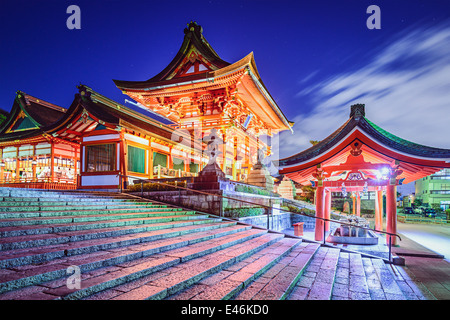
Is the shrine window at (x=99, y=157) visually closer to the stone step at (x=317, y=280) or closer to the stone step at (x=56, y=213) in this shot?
the stone step at (x=56, y=213)

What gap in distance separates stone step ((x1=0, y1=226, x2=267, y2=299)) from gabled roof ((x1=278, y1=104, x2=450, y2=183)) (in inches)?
231

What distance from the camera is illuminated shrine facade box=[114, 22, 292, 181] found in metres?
12.2

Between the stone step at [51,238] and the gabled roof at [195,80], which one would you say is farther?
the gabled roof at [195,80]

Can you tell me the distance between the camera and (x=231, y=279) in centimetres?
392

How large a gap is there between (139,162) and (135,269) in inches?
509

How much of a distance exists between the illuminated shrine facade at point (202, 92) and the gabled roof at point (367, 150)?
14.3ft

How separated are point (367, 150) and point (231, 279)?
9141 millimetres

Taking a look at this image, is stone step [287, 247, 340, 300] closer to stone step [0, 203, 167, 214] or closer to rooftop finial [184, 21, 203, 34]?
stone step [0, 203, 167, 214]

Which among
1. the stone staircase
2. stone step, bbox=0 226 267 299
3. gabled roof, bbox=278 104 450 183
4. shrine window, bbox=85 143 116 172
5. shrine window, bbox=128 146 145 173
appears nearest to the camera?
stone step, bbox=0 226 267 299

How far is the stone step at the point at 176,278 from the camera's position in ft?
9.86

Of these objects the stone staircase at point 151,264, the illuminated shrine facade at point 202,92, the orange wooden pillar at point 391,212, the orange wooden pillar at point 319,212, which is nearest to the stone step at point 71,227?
the stone staircase at point 151,264

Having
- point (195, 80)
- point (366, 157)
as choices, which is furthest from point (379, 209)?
point (195, 80)

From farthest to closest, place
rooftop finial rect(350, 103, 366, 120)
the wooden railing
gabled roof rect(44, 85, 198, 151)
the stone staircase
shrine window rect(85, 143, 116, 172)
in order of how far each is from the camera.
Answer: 1. the wooden railing
2. shrine window rect(85, 143, 116, 172)
3. gabled roof rect(44, 85, 198, 151)
4. rooftop finial rect(350, 103, 366, 120)
5. the stone staircase

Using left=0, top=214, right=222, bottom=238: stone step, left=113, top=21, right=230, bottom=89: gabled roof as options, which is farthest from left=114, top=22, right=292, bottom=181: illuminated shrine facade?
left=0, top=214, right=222, bottom=238: stone step
